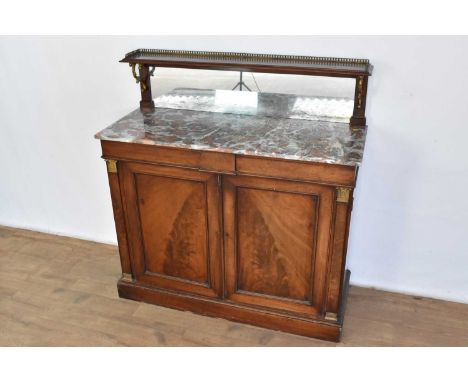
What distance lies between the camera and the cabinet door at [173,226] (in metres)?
2.13

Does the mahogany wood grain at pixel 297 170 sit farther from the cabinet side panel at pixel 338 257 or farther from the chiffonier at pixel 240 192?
the cabinet side panel at pixel 338 257

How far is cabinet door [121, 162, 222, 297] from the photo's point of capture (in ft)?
7.00

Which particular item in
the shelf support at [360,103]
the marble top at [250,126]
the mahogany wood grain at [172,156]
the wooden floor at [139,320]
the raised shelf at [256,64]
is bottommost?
the wooden floor at [139,320]

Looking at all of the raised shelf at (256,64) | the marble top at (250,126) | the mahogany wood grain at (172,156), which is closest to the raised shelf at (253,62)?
the raised shelf at (256,64)

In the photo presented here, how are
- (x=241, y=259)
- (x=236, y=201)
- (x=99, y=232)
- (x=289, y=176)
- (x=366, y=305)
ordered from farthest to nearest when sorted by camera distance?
(x=99, y=232), (x=366, y=305), (x=241, y=259), (x=236, y=201), (x=289, y=176)

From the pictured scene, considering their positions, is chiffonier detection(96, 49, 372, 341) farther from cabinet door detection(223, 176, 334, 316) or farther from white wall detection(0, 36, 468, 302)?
white wall detection(0, 36, 468, 302)

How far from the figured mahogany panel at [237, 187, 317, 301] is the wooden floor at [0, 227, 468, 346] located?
27 cm

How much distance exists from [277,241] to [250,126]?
1.77ft

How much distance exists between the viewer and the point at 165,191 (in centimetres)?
219

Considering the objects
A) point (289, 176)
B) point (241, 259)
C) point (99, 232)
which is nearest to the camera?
point (289, 176)
